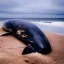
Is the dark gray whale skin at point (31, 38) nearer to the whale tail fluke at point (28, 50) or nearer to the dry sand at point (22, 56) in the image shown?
the whale tail fluke at point (28, 50)

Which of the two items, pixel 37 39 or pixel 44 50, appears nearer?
pixel 44 50

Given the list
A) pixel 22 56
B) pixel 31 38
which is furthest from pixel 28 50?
pixel 31 38

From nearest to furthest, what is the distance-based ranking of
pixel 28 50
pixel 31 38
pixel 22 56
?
pixel 22 56
pixel 28 50
pixel 31 38

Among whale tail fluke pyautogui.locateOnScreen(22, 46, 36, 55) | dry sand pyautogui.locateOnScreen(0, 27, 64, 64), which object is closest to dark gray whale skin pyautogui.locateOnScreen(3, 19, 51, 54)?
whale tail fluke pyautogui.locateOnScreen(22, 46, 36, 55)

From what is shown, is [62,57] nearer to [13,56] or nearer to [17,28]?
[13,56]

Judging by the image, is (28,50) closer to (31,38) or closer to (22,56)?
(22,56)

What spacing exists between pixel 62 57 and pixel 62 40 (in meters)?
1.57

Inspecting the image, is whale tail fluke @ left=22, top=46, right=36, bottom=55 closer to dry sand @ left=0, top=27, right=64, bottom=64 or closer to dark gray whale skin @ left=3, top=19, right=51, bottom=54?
dark gray whale skin @ left=3, top=19, right=51, bottom=54

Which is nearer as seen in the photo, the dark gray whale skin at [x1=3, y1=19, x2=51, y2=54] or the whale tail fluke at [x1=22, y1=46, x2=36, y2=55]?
the whale tail fluke at [x1=22, y1=46, x2=36, y2=55]

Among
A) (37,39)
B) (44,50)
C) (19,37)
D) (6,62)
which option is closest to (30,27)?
(19,37)

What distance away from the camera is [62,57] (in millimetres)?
4633

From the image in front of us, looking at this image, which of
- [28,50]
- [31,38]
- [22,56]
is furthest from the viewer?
[31,38]

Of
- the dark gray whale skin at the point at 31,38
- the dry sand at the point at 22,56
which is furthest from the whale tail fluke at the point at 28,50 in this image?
the dry sand at the point at 22,56

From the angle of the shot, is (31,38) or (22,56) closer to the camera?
(22,56)
